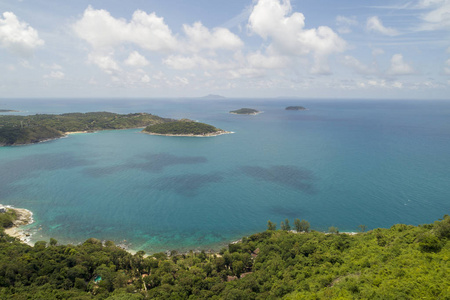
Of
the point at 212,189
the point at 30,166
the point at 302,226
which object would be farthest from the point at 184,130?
the point at 302,226

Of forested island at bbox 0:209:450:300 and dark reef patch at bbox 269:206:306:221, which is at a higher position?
forested island at bbox 0:209:450:300

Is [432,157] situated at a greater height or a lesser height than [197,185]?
greater

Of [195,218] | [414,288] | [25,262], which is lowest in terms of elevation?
[195,218]

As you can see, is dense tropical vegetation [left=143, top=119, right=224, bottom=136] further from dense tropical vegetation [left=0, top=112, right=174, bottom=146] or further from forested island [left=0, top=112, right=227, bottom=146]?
dense tropical vegetation [left=0, top=112, right=174, bottom=146]

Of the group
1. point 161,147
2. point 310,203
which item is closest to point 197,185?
point 310,203

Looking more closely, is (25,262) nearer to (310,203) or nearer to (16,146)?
(310,203)

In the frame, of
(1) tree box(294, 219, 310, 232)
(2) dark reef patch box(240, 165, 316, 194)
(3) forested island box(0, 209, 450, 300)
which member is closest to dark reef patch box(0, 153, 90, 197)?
(3) forested island box(0, 209, 450, 300)

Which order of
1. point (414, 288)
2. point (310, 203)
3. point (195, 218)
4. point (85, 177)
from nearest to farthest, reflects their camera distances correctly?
point (414, 288)
point (195, 218)
point (310, 203)
point (85, 177)
